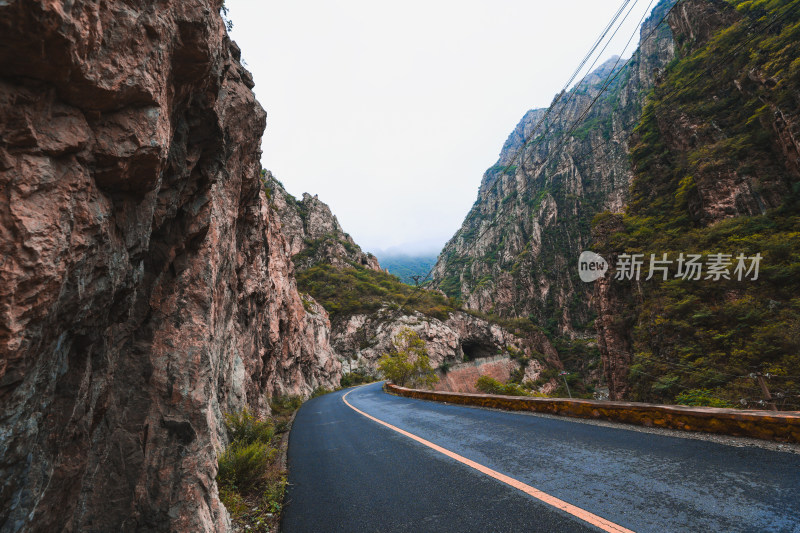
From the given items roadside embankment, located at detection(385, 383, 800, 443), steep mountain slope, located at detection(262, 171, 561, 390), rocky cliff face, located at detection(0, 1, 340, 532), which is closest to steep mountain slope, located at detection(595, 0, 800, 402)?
roadside embankment, located at detection(385, 383, 800, 443)

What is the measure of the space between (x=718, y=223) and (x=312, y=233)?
75.1 meters

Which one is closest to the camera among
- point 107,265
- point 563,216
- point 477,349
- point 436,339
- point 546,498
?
point 107,265

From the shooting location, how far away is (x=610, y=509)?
2.94 m

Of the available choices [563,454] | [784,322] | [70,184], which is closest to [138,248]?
[70,184]

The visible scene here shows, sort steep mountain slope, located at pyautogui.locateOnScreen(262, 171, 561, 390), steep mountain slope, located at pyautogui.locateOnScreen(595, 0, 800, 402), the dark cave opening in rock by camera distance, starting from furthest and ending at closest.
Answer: the dark cave opening in rock, steep mountain slope, located at pyautogui.locateOnScreen(262, 171, 561, 390), steep mountain slope, located at pyautogui.locateOnScreen(595, 0, 800, 402)

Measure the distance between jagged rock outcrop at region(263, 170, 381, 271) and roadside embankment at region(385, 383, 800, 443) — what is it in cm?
6626

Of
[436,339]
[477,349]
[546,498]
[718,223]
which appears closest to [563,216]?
[477,349]

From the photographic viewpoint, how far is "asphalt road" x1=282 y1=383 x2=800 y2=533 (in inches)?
109

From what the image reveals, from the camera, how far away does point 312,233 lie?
8181 centimetres

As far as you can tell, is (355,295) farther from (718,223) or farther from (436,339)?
(718,223)

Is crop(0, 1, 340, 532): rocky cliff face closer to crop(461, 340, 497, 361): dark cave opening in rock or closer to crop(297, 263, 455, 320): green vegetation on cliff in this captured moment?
crop(297, 263, 455, 320): green vegetation on cliff

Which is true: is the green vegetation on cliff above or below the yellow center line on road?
above

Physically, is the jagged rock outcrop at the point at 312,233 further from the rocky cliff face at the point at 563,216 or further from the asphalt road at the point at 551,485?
the asphalt road at the point at 551,485

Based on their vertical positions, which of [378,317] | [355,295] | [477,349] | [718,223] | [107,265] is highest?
[355,295]
